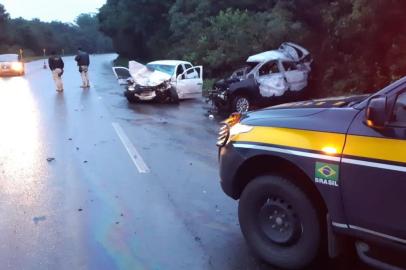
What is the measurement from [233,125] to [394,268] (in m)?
2.06

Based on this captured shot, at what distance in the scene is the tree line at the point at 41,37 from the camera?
83.9m

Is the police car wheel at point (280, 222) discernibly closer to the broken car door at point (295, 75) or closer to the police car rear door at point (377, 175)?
the police car rear door at point (377, 175)

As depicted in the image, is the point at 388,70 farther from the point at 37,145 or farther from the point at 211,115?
the point at 37,145

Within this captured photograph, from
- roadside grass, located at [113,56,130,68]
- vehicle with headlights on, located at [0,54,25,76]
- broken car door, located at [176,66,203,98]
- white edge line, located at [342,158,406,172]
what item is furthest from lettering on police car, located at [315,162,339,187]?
roadside grass, located at [113,56,130,68]

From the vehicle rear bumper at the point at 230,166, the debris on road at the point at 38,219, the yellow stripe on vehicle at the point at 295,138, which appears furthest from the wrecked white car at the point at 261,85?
the yellow stripe on vehicle at the point at 295,138

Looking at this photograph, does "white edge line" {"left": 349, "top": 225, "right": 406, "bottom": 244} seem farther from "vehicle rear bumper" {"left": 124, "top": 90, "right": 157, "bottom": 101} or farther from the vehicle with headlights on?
the vehicle with headlights on

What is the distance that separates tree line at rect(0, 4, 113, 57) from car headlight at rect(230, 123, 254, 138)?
46298 millimetres

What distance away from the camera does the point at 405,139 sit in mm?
3434

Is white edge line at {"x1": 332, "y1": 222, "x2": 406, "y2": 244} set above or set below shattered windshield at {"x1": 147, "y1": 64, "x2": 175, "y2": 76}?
below

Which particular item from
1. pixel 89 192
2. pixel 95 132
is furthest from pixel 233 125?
pixel 95 132

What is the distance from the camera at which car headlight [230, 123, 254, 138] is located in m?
4.75

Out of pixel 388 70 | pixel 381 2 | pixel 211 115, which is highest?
pixel 381 2

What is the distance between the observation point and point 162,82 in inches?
758

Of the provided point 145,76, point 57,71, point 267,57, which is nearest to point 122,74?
point 57,71
